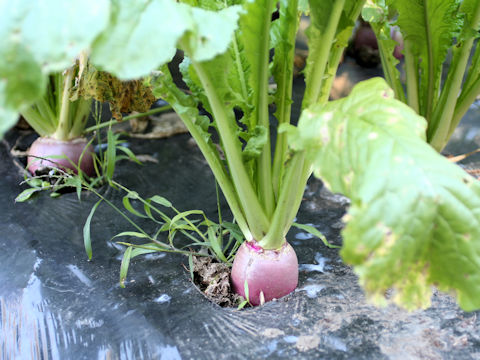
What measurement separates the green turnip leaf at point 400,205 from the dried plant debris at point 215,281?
44 cm

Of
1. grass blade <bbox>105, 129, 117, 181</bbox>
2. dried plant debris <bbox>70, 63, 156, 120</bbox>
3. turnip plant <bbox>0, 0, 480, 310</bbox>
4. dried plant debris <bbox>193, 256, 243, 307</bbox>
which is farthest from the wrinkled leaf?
grass blade <bbox>105, 129, 117, 181</bbox>

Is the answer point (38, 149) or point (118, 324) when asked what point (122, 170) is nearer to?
point (38, 149)

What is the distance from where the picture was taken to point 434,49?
3.78ft

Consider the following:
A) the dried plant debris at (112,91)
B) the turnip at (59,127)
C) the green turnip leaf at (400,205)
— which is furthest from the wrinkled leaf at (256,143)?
the turnip at (59,127)

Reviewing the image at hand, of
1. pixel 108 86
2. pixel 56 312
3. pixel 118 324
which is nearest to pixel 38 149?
pixel 108 86

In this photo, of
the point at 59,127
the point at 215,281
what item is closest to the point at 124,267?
the point at 215,281

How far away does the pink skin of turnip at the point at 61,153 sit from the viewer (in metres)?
1.40

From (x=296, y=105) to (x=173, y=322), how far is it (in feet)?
4.13

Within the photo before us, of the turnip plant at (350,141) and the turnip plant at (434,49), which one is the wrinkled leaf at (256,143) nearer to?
the turnip plant at (350,141)

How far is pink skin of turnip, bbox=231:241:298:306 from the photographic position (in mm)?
880

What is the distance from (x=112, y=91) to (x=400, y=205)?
3.16 feet

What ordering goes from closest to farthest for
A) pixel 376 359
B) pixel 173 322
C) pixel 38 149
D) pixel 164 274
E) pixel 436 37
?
pixel 376 359 → pixel 173 322 → pixel 164 274 → pixel 436 37 → pixel 38 149

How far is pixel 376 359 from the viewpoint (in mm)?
717

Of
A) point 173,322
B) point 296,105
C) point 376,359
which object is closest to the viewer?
point 376,359
